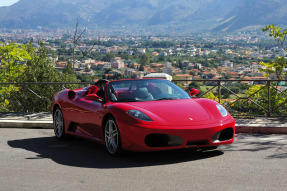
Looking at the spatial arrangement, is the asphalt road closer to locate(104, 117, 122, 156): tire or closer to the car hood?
locate(104, 117, 122, 156): tire

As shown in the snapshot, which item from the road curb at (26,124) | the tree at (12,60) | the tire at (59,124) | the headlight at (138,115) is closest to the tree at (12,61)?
the tree at (12,60)

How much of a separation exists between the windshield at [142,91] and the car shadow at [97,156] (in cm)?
91

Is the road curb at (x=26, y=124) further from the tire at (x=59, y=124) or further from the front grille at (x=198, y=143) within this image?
the front grille at (x=198, y=143)

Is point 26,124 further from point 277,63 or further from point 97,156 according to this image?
point 277,63

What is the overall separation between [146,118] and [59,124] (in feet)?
10.0

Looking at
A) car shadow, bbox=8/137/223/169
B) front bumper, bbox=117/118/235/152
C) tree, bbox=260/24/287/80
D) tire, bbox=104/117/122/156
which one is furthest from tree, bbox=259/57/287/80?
tire, bbox=104/117/122/156

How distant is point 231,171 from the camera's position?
6.17m

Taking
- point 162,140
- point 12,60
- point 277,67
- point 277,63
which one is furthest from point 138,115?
point 12,60

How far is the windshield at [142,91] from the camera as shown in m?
7.98

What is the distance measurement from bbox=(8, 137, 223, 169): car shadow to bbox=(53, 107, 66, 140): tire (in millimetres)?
391

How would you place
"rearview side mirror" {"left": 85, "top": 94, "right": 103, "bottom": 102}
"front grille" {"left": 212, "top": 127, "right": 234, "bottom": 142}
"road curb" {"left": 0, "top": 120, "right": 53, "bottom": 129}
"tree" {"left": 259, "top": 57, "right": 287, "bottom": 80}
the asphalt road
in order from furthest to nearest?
"tree" {"left": 259, "top": 57, "right": 287, "bottom": 80} → "road curb" {"left": 0, "top": 120, "right": 53, "bottom": 129} → "rearview side mirror" {"left": 85, "top": 94, "right": 103, "bottom": 102} → "front grille" {"left": 212, "top": 127, "right": 234, "bottom": 142} → the asphalt road

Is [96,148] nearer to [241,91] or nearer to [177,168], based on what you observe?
[177,168]

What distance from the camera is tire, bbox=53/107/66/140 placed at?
9375 mm

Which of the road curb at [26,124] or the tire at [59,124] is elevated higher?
the tire at [59,124]
